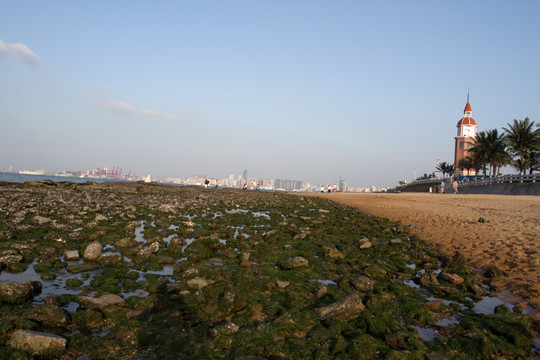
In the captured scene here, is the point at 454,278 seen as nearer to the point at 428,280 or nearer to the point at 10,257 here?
the point at 428,280

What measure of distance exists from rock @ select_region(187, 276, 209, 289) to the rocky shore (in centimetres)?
2

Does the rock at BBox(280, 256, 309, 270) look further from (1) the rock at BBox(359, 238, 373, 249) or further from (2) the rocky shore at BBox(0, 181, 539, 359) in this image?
(1) the rock at BBox(359, 238, 373, 249)

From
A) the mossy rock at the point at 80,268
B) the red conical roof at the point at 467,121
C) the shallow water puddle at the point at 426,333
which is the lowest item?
the shallow water puddle at the point at 426,333

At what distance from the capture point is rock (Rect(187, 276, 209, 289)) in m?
6.70

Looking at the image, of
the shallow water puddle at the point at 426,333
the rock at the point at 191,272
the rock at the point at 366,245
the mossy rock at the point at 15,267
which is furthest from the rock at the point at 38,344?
the rock at the point at 366,245

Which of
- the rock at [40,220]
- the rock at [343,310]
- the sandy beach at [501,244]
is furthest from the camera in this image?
the rock at [40,220]

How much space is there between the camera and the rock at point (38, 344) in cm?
406

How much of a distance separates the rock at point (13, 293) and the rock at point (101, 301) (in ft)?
2.70

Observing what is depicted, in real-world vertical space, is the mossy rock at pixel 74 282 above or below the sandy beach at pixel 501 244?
below

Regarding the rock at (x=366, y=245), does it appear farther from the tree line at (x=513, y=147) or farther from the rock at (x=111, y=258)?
the tree line at (x=513, y=147)

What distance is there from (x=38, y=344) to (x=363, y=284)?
18.8ft

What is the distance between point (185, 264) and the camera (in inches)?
326

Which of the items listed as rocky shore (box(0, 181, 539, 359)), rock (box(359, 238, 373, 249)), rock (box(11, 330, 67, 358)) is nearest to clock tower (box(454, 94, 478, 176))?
rock (box(359, 238, 373, 249))

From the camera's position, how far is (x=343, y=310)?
5.57 m
